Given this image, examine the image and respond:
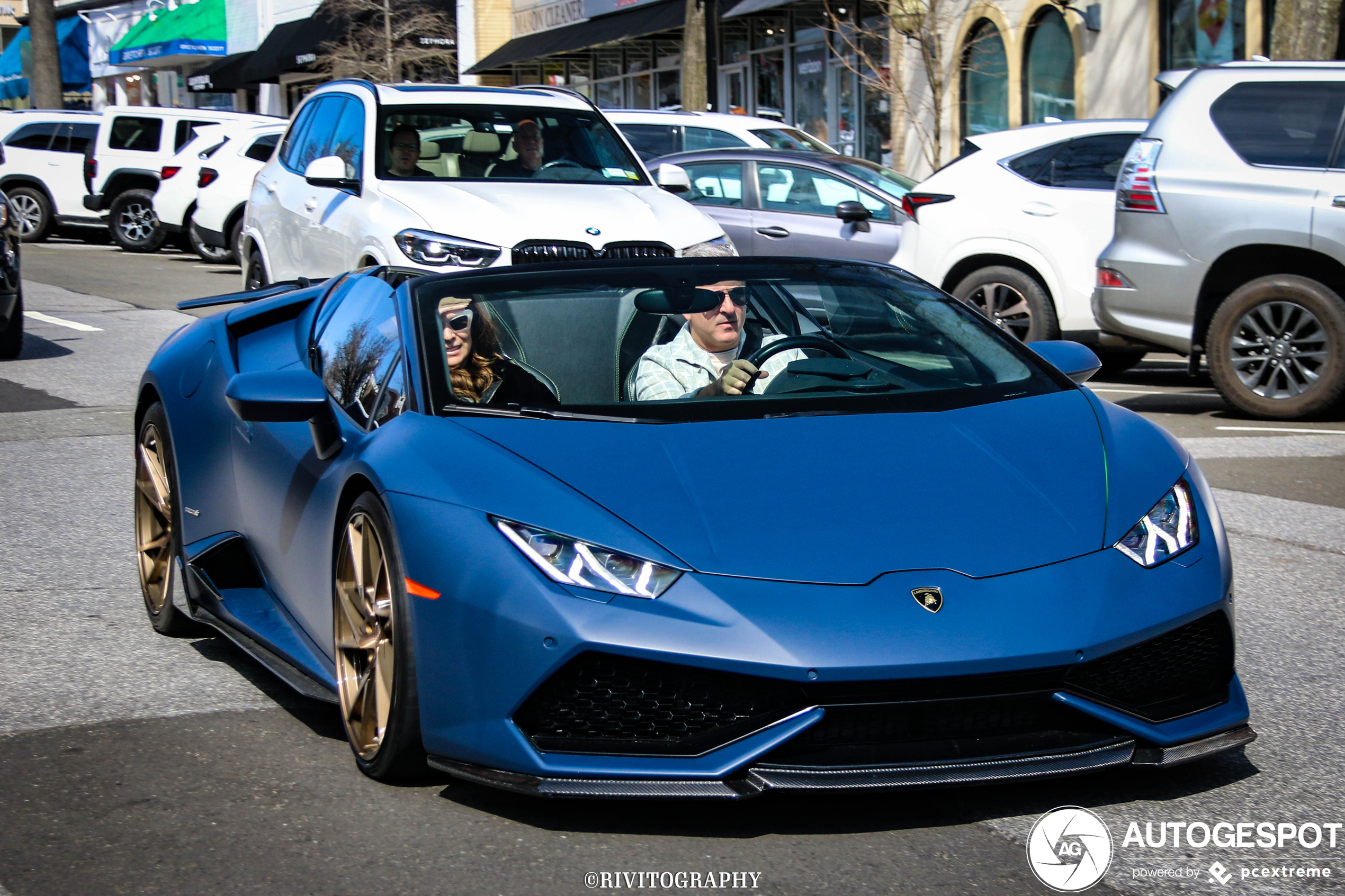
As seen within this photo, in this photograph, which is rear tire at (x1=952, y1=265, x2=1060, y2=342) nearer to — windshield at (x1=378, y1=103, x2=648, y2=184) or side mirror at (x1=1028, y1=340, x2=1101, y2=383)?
windshield at (x1=378, y1=103, x2=648, y2=184)

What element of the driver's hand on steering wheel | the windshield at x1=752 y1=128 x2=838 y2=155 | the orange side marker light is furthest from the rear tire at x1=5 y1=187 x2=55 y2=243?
the orange side marker light

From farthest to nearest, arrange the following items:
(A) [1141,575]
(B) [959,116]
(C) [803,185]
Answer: (B) [959,116], (C) [803,185], (A) [1141,575]

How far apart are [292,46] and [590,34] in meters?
13.5

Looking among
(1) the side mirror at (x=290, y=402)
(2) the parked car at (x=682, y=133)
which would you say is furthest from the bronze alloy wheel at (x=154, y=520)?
(2) the parked car at (x=682, y=133)

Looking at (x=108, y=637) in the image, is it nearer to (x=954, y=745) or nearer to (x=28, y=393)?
(x=954, y=745)

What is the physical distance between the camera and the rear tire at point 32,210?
25641 millimetres

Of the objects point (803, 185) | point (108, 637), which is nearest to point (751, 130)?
point (803, 185)

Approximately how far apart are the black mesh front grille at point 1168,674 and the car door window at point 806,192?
32.8 feet

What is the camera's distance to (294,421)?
440cm

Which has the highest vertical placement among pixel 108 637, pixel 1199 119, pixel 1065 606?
pixel 1199 119

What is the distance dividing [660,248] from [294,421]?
5.14 m

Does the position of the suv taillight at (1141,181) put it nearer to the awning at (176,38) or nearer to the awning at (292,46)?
the awning at (292,46)

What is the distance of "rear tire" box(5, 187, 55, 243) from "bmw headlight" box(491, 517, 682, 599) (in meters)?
24.4

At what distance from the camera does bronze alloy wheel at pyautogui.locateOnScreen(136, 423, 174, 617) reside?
17.6 feet
